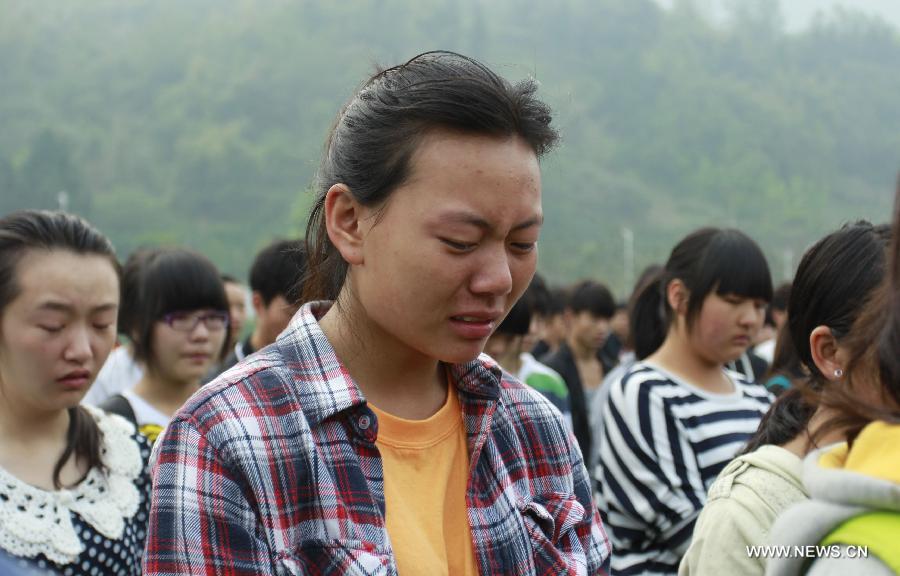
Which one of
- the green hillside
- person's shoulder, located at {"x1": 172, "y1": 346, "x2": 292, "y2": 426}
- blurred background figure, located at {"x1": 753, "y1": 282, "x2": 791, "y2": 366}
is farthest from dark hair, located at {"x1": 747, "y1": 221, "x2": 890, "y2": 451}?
the green hillside

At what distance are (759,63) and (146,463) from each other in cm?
10614

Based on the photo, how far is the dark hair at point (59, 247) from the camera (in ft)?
10.1

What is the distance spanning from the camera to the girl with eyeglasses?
444cm

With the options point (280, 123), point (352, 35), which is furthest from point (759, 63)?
point (280, 123)

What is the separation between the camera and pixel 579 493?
2.31 meters

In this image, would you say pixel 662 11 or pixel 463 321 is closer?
pixel 463 321

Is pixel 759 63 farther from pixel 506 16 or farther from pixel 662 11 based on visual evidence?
pixel 506 16

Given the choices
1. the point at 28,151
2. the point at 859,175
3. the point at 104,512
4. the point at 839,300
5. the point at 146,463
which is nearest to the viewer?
the point at 839,300

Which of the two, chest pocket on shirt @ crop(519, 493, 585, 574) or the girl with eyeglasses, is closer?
chest pocket on shirt @ crop(519, 493, 585, 574)

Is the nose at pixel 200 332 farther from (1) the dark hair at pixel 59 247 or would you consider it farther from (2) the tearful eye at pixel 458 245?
(2) the tearful eye at pixel 458 245

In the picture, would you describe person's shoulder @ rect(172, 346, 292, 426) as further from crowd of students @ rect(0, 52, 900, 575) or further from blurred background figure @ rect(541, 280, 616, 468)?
blurred background figure @ rect(541, 280, 616, 468)

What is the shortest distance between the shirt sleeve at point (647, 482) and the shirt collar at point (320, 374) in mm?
1710

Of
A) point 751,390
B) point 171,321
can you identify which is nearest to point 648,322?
point 751,390

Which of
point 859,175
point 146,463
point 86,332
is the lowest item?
point 146,463
